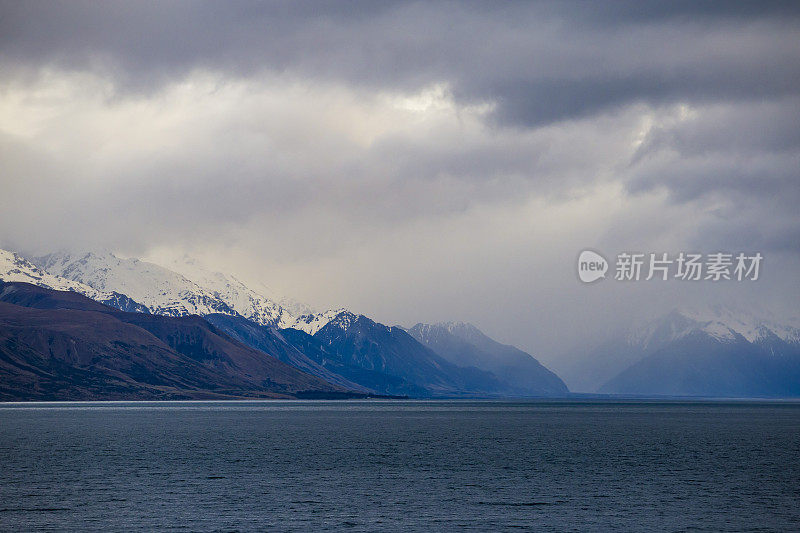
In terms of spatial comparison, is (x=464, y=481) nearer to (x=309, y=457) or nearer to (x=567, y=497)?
(x=567, y=497)

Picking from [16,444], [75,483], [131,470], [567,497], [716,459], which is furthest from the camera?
[16,444]

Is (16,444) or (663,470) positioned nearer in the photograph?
A: (663,470)

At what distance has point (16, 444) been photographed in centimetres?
17625

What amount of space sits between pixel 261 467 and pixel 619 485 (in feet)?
174

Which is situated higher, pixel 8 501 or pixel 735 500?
pixel 735 500

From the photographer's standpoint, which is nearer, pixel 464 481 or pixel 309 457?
pixel 464 481

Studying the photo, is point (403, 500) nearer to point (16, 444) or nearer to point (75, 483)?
point (75, 483)

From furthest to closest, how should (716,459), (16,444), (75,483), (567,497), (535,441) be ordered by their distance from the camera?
(535,441), (16,444), (716,459), (75,483), (567,497)

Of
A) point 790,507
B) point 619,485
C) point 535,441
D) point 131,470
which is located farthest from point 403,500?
point 535,441

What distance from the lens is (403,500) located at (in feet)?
316

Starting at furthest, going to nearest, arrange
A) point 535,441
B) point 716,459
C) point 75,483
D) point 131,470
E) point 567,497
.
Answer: point 535,441
point 716,459
point 131,470
point 75,483
point 567,497

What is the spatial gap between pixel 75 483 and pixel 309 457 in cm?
4841

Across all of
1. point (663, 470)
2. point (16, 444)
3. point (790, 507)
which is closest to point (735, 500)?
point (790, 507)

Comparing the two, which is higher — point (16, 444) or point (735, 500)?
point (735, 500)
